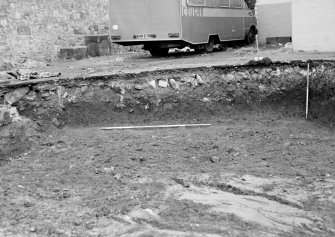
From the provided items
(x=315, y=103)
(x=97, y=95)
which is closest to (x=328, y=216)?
(x=315, y=103)

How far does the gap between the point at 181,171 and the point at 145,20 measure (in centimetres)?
863

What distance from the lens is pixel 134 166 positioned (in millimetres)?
8719

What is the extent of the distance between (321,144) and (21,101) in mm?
6595

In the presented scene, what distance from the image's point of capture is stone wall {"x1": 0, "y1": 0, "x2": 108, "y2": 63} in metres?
16.5

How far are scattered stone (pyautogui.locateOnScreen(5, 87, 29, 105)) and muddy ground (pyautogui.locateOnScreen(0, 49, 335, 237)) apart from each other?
23 centimetres

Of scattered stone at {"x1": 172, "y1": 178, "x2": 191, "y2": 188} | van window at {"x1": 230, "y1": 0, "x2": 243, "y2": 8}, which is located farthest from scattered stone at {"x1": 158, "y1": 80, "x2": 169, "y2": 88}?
van window at {"x1": 230, "y1": 0, "x2": 243, "y2": 8}

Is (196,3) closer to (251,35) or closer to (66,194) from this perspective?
(251,35)

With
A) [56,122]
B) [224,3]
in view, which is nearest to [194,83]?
[56,122]

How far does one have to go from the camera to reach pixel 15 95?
11070 millimetres

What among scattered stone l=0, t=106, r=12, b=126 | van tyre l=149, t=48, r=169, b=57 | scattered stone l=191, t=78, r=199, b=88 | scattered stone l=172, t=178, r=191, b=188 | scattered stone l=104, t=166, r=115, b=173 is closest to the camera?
scattered stone l=172, t=178, r=191, b=188

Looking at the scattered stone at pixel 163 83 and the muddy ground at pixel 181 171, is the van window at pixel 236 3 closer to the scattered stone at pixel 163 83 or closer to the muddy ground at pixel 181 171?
the muddy ground at pixel 181 171

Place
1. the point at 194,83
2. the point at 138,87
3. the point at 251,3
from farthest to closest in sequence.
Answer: the point at 251,3 < the point at 194,83 < the point at 138,87

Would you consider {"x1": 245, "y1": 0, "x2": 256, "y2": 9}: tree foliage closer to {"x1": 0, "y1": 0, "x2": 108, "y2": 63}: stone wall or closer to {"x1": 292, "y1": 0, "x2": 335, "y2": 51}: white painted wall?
{"x1": 292, "y1": 0, "x2": 335, "y2": 51}: white painted wall

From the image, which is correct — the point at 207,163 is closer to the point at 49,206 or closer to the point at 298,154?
the point at 298,154
